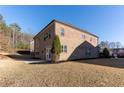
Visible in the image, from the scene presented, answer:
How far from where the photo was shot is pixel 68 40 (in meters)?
20.3

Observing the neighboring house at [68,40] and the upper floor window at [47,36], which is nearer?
the neighboring house at [68,40]

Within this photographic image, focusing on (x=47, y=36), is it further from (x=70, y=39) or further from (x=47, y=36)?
(x=70, y=39)

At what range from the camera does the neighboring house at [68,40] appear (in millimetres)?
18906

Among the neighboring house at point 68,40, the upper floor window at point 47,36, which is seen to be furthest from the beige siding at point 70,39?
the upper floor window at point 47,36

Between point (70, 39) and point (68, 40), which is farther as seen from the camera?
point (70, 39)

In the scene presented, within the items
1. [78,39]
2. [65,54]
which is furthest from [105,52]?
[65,54]

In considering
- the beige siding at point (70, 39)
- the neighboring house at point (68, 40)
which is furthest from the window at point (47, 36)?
the beige siding at point (70, 39)

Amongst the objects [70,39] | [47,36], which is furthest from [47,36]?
[70,39]

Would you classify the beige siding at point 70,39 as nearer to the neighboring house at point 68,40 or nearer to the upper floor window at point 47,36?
the neighboring house at point 68,40

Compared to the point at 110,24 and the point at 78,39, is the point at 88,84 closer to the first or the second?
the point at 110,24

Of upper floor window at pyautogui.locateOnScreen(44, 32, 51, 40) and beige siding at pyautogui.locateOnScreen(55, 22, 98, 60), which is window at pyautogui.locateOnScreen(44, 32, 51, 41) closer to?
upper floor window at pyautogui.locateOnScreen(44, 32, 51, 40)

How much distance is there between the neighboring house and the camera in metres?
18.9
